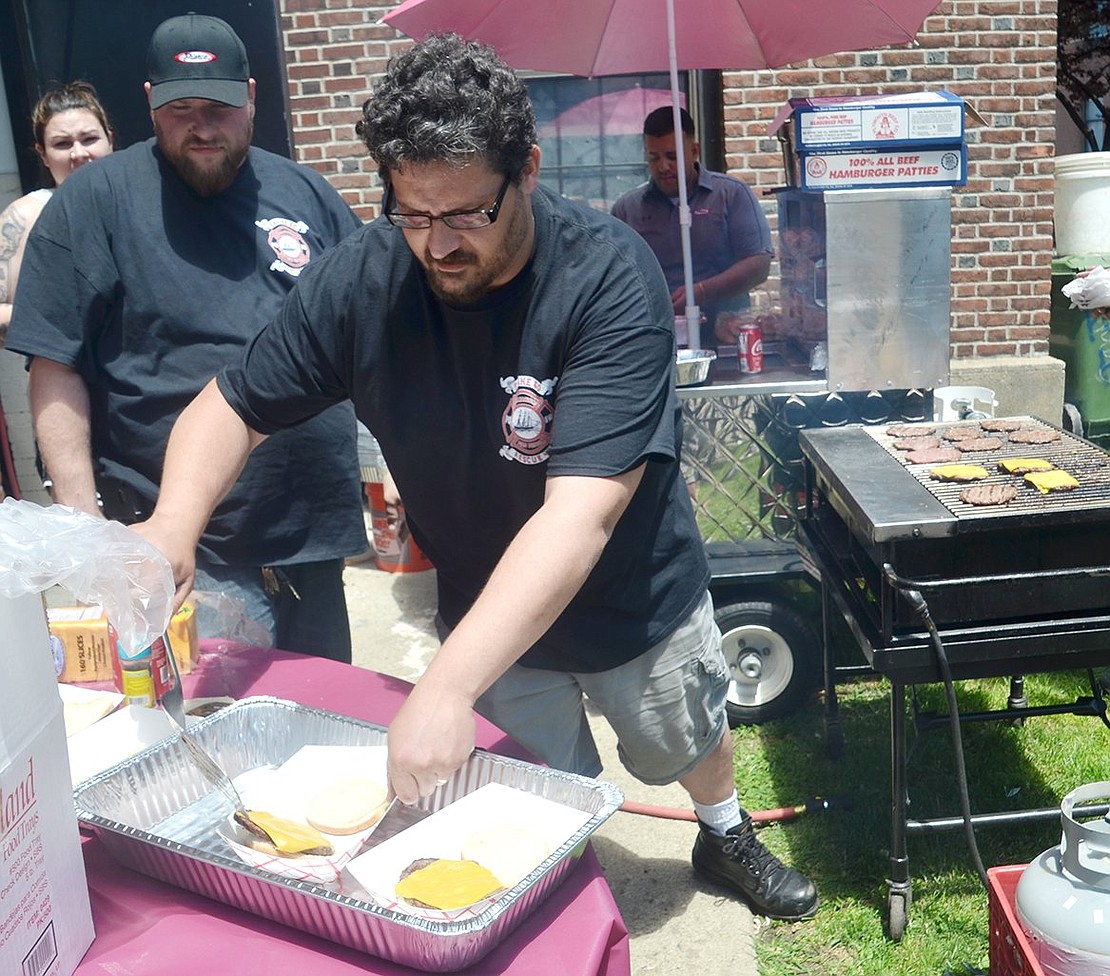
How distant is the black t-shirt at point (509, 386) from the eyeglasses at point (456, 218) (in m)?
0.21

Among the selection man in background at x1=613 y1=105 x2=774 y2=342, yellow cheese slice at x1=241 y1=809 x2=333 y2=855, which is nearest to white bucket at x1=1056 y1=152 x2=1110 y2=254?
man in background at x1=613 y1=105 x2=774 y2=342

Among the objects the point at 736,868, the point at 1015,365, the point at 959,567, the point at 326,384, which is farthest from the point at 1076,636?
the point at 1015,365

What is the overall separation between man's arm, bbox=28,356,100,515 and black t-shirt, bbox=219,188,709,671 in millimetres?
761

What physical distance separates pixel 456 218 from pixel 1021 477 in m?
1.71

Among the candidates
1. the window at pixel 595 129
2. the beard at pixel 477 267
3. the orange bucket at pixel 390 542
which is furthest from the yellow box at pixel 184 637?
the window at pixel 595 129

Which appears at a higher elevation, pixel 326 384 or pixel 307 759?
pixel 326 384

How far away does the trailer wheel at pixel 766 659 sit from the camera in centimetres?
387

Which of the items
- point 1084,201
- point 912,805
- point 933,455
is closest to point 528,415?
point 933,455

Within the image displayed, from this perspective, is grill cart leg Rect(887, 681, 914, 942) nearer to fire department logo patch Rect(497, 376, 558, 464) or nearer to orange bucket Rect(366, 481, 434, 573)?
fire department logo patch Rect(497, 376, 558, 464)

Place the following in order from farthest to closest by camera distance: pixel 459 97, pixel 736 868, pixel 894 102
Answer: pixel 894 102 < pixel 736 868 < pixel 459 97

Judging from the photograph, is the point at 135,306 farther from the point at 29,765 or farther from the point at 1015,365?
the point at 1015,365

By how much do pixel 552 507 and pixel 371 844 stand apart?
556mm

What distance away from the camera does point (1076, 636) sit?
2.53 metres

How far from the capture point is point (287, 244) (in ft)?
Result: 9.24
